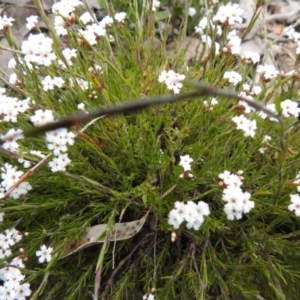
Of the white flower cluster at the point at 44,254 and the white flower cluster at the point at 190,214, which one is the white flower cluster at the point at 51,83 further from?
→ the white flower cluster at the point at 190,214

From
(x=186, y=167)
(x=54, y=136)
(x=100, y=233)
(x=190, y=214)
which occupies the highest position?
(x=54, y=136)

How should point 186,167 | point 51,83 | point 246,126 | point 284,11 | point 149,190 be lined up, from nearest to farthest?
point 246,126
point 186,167
point 149,190
point 51,83
point 284,11

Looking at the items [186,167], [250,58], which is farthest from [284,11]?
[186,167]

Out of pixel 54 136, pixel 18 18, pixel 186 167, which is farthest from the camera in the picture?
pixel 18 18

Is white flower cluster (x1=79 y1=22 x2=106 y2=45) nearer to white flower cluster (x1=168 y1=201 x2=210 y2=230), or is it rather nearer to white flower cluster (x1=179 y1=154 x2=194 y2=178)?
white flower cluster (x1=179 y1=154 x2=194 y2=178)

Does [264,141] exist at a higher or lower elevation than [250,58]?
lower

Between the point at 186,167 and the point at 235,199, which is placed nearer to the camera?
the point at 235,199

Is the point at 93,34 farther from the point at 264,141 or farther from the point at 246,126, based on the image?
the point at 264,141
